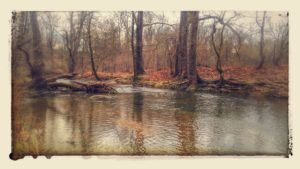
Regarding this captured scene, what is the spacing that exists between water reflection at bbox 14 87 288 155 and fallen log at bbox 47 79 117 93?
0.11 metres

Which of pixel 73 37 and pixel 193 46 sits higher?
pixel 73 37

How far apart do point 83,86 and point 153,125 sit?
1033 mm

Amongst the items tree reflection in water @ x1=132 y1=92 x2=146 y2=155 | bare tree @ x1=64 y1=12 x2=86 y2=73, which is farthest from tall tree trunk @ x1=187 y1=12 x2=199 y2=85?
bare tree @ x1=64 y1=12 x2=86 y2=73

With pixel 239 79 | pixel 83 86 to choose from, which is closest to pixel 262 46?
pixel 239 79

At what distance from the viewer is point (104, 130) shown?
4.85 meters

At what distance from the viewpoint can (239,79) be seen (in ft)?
16.1

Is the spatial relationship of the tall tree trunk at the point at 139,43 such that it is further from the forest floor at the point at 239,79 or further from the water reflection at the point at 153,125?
the water reflection at the point at 153,125

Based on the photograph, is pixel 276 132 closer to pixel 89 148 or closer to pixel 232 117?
pixel 232 117

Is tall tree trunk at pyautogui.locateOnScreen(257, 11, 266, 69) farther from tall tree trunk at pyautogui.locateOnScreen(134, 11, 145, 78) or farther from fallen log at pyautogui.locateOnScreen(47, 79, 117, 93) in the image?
fallen log at pyautogui.locateOnScreen(47, 79, 117, 93)

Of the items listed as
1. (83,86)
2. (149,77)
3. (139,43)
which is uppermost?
(139,43)

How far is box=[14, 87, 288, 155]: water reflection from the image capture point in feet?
15.9

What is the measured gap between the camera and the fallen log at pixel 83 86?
4883 mm

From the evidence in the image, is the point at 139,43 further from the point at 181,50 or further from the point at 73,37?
the point at 73,37

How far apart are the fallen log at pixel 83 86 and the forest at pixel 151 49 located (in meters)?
0.01
